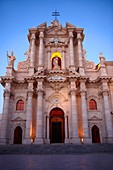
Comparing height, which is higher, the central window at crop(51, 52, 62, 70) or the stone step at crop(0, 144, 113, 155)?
the central window at crop(51, 52, 62, 70)

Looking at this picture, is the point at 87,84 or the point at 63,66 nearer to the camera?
the point at 87,84

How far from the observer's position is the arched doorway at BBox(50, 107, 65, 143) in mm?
20188

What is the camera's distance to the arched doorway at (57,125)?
2019cm

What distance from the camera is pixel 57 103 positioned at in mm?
21000

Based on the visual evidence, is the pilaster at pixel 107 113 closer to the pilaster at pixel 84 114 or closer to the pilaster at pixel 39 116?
the pilaster at pixel 84 114

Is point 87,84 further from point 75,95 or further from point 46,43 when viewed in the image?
point 46,43

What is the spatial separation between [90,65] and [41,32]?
9751mm

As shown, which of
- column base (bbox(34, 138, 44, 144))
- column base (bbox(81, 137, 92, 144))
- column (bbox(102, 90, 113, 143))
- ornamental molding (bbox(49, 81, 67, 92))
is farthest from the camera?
ornamental molding (bbox(49, 81, 67, 92))

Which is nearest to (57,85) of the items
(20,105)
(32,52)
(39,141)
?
(20,105)

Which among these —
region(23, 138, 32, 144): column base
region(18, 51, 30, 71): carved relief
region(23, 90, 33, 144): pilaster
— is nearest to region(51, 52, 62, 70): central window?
region(18, 51, 30, 71): carved relief

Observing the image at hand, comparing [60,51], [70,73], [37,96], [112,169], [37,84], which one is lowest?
[112,169]

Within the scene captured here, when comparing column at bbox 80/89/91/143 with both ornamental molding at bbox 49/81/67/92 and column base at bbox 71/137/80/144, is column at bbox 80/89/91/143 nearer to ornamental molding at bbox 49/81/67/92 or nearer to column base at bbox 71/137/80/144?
column base at bbox 71/137/80/144

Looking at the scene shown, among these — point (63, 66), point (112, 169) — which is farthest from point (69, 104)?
point (112, 169)

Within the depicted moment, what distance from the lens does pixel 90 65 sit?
23766 millimetres
